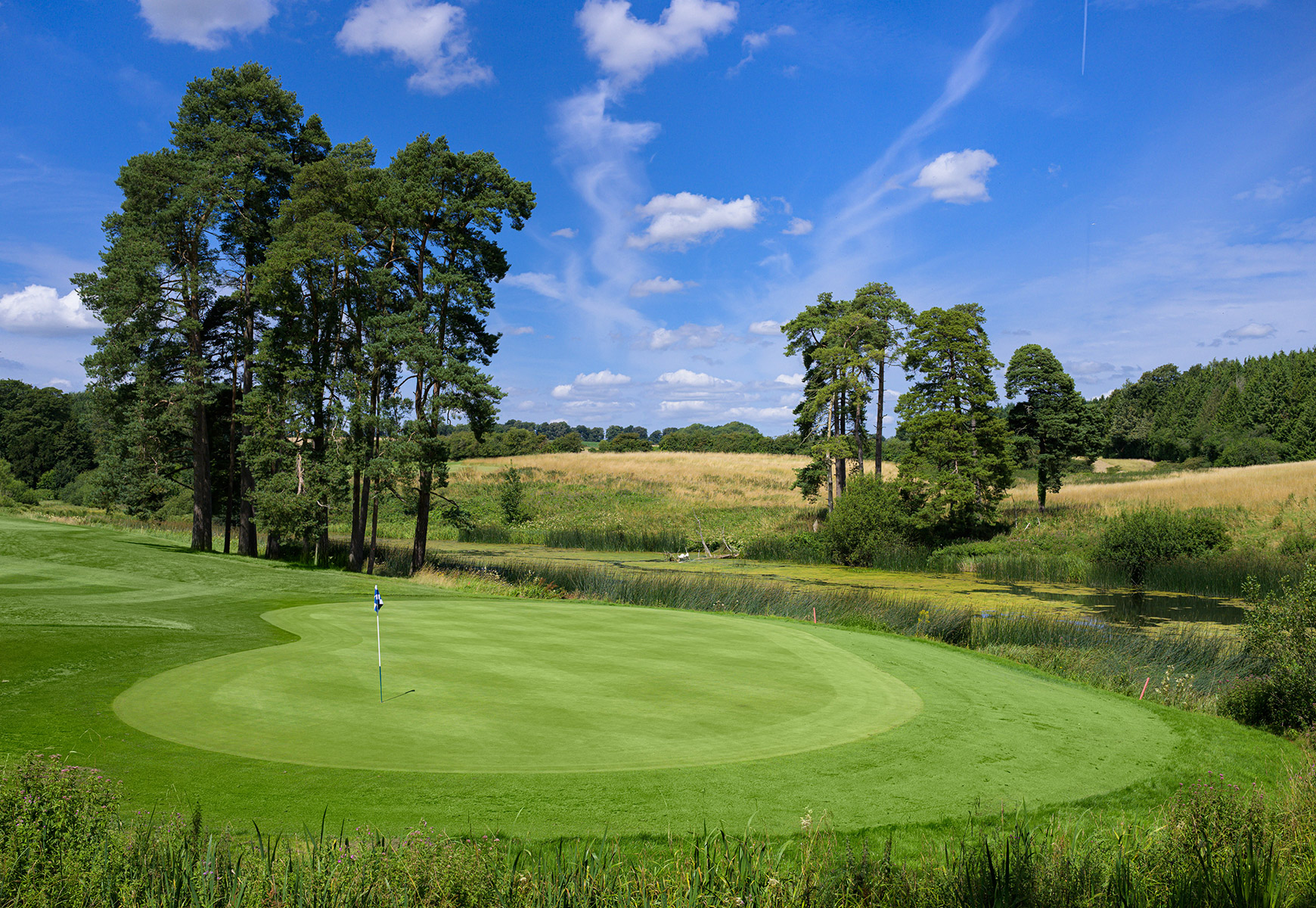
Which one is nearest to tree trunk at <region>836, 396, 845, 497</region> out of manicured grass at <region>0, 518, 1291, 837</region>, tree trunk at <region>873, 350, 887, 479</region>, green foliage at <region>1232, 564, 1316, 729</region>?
tree trunk at <region>873, 350, 887, 479</region>

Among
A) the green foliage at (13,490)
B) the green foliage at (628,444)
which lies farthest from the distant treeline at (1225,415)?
the green foliage at (13,490)

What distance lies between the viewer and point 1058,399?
40656 millimetres

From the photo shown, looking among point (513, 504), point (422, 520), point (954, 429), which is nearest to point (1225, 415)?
point (954, 429)

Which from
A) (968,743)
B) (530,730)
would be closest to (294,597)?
(530,730)

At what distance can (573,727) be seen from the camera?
636 cm

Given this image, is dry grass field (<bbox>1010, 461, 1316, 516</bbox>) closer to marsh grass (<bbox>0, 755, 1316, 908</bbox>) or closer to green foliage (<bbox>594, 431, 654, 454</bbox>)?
marsh grass (<bbox>0, 755, 1316, 908</bbox>)

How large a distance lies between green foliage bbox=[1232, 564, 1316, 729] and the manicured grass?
1.12 metres

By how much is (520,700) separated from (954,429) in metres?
31.3

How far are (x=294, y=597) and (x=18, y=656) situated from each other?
6826 mm

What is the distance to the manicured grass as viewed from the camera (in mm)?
5023

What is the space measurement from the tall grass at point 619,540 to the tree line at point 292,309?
1366 centimetres

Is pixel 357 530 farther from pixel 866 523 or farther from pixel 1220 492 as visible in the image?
pixel 1220 492

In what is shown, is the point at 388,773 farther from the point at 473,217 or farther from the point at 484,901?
the point at 473,217

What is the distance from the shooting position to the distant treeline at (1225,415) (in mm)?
66062
